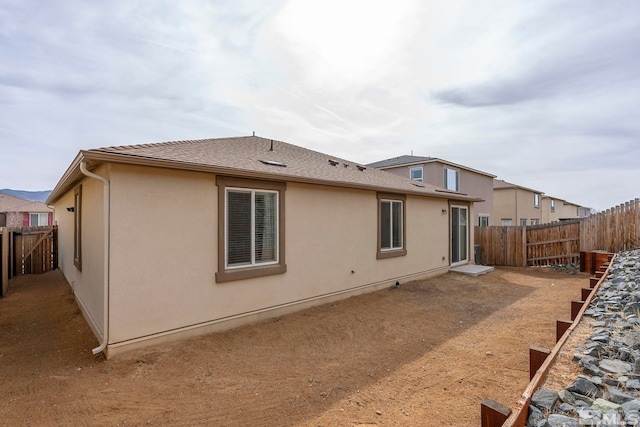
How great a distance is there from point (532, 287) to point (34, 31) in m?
14.5

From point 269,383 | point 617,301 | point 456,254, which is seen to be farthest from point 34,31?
point 456,254

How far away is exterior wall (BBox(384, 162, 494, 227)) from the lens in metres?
19.5

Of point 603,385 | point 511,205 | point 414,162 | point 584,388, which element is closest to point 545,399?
point 584,388

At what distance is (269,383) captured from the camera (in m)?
3.78

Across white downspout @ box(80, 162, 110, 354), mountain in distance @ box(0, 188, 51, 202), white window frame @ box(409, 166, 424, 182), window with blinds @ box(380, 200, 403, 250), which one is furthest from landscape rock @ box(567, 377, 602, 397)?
mountain in distance @ box(0, 188, 51, 202)

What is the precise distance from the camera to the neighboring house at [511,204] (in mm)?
27047

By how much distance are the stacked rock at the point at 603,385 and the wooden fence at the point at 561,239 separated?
30.8 feet

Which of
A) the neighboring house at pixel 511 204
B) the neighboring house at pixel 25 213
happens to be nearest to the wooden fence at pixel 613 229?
the neighboring house at pixel 511 204

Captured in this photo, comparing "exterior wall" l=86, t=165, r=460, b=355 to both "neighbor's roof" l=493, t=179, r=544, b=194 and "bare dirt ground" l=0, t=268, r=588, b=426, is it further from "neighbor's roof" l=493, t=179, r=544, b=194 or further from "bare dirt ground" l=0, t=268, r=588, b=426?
"neighbor's roof" l=493, t=179, r=544, b=194

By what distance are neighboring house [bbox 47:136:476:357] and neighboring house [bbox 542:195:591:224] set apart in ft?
101

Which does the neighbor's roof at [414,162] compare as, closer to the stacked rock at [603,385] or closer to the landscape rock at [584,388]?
the stacked rock at [603,385]

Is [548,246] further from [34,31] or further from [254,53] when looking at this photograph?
[34,31]

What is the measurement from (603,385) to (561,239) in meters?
13.2

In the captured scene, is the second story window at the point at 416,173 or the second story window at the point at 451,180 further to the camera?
the second story window at the point at 451,180
